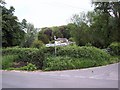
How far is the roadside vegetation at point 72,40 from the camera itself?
34.7 ft

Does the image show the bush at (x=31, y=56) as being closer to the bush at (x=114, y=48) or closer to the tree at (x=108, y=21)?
the bush at (x=114, y=48)

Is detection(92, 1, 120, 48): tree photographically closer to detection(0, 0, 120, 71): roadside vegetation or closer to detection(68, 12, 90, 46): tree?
detection(0, 0, 120, 71): roadside vegetation

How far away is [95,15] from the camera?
1495 centimetres

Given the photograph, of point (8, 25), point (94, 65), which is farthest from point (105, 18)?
point (8, 25)

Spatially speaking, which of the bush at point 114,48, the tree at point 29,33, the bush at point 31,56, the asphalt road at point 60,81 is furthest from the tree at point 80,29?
the asphalt road at point 60,81

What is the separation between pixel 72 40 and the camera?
16094 millimetres

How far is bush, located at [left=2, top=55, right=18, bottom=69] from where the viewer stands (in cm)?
1060

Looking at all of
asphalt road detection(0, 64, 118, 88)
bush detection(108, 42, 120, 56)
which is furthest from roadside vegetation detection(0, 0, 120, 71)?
asphalt road detection(0, 64, 118, 88)

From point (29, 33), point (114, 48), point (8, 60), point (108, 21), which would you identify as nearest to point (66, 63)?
point (8, 60)

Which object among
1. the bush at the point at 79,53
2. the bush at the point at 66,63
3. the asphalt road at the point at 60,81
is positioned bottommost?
the asphalt road at the point at 60,81

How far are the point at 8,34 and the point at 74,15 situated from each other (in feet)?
17.1

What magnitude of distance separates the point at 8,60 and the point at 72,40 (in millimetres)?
6264

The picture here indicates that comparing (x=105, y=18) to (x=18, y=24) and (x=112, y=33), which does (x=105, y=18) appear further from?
(x=18, y=24)

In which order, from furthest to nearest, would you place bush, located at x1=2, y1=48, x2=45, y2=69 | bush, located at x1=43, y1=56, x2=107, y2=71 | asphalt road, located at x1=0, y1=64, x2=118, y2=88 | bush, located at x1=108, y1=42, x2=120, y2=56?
bush, located at x1=108, y1=42, x2=120, y2=56, bush, located at x1=2, y1=48, x2=45, y2=69, bush, located at x1=43, y1=56, x2=107, y2=71, asphalt road, located at x1=0, y1=64, x2=118, y2=88
